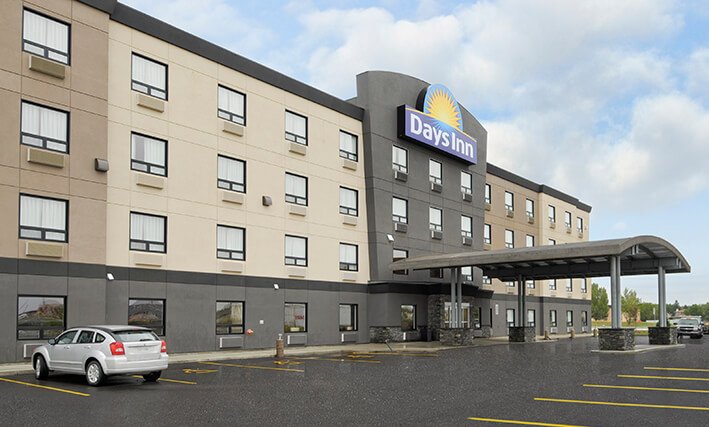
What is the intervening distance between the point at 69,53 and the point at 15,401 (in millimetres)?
13709

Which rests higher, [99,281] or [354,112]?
[354,112]

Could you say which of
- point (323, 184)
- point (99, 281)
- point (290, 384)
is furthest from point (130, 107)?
point (290, 384)

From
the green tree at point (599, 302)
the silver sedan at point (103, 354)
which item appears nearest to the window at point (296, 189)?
the silver sedan at point (103, 354)

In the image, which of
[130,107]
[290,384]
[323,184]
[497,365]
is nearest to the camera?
[290,384]

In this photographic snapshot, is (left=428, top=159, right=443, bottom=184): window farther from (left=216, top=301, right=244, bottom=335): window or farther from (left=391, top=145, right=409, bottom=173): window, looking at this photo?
(left=216, top=301, right=244, bottom=335): window

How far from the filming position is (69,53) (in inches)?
910

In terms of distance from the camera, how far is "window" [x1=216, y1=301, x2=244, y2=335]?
2833cm

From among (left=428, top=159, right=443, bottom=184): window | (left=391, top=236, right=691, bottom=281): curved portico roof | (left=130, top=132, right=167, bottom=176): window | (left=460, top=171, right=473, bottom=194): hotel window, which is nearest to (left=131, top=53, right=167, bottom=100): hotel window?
(left=130, top=132, right=167, bottom=176): window

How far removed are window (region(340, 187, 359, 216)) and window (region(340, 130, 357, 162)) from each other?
177cm

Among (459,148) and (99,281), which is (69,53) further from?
(459,148)

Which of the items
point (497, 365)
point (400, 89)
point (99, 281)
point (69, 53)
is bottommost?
point (497, 365)

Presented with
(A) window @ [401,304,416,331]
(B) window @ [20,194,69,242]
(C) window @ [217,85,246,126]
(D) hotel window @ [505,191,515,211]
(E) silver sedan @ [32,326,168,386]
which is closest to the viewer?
(E) silver sedan @ [32,326,168,386]

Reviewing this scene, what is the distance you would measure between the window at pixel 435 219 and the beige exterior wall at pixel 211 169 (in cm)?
620

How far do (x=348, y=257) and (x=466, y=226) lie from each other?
38.0 ft
